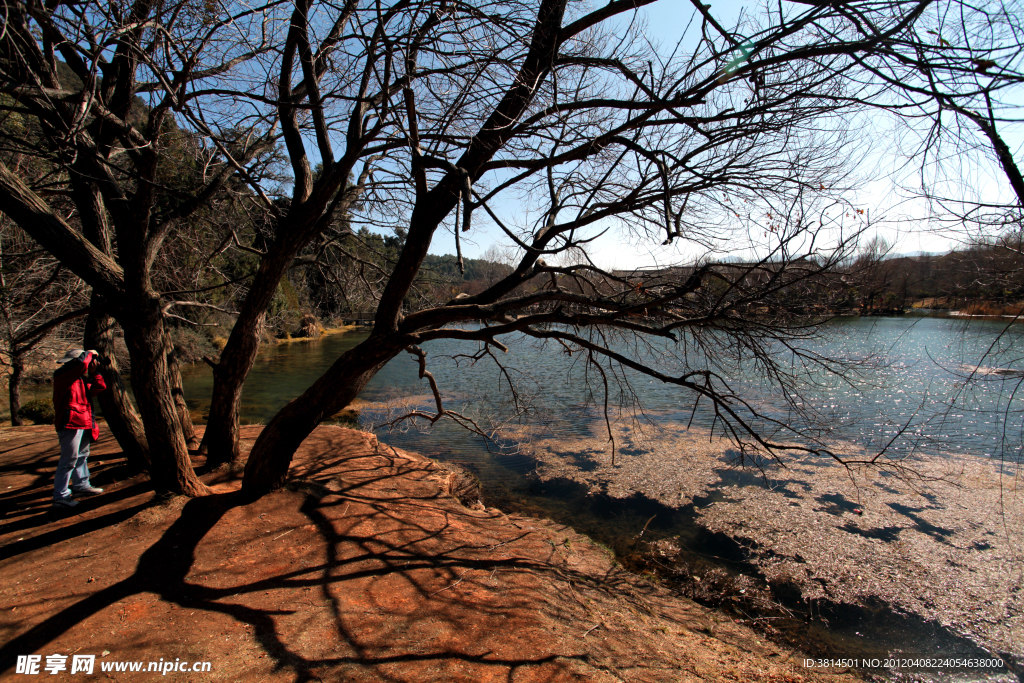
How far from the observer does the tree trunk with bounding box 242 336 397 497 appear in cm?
465

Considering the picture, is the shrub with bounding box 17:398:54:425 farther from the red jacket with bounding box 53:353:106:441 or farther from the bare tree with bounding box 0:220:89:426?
the red jacket with bounding box 53:353:106:441

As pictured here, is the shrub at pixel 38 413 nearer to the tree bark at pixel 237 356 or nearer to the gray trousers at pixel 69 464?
the tree bark at pixel 237 356

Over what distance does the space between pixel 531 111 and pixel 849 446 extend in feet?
31.2

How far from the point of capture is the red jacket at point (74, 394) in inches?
170

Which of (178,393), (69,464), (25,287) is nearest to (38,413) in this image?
(25,287)

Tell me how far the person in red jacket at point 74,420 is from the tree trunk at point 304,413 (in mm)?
1424

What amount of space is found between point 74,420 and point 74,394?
0.25 meters

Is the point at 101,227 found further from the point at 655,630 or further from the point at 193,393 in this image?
the point at 193,393

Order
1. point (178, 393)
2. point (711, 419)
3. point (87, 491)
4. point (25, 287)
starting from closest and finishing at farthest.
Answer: point (87, 491) < point (178, 393) < point (25, 287) < point (711, 419)

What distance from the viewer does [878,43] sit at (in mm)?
2176

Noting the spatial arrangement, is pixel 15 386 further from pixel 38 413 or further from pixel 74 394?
pixel 74 394

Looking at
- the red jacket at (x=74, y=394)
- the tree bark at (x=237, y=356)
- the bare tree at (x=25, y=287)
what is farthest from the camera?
the bare tree at (x=25, y=287)

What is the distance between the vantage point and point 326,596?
3592 millimetres

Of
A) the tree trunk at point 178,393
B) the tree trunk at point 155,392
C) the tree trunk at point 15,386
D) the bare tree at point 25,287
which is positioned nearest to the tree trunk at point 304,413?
the tree trunk at point 155,392
